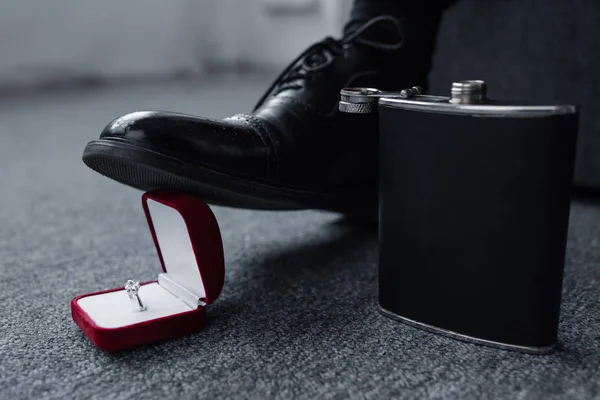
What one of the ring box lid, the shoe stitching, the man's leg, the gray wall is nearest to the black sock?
the man's leg

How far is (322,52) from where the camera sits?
729 millimetres

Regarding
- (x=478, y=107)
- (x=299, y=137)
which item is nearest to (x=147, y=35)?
(x=299, y=137)

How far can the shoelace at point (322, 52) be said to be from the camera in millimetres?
705

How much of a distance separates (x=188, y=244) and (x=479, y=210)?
9.7 inches

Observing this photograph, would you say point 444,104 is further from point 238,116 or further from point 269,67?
point 269,67

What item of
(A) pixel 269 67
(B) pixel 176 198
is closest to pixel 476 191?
(B) pixel 176 198

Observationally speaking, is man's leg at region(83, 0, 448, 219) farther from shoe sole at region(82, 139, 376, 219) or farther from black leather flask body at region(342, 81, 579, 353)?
black leather flask body at region(342, 81, 579, 353)

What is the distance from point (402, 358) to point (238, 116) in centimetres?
29

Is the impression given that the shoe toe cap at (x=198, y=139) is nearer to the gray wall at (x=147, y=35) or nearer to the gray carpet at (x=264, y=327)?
the gray carpet at (x=264, y=327)

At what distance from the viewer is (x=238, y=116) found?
64 cm

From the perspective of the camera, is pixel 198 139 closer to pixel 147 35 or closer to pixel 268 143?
pixel 268 143

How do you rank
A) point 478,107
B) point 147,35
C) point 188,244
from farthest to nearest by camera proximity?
point 147,35 < point 188,244 < point 478,107

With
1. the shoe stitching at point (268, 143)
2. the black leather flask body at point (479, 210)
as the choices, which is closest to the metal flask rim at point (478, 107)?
the black leather flask body at point (479, 210)

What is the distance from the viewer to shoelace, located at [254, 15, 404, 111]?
705 mm
